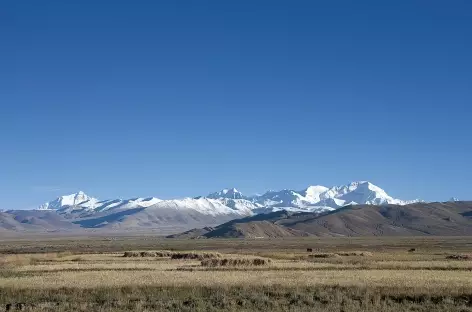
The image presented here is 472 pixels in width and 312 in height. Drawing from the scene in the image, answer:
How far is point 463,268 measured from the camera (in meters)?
50.5

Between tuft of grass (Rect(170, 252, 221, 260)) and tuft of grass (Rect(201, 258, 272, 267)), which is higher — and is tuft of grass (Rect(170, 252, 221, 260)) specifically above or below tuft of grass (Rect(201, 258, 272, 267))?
above

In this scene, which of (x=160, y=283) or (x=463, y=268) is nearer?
(x=160, y=283)

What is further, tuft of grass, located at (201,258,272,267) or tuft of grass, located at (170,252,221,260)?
tuft of grass, located at (170,252,221,260)

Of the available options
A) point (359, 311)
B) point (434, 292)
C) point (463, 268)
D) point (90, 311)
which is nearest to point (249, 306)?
point (359, 311)

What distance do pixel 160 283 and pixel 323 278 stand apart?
1136 cm

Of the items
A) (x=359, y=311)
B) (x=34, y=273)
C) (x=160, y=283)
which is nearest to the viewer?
(x=359, y=311)

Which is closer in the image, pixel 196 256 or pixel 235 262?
pixel 235 262

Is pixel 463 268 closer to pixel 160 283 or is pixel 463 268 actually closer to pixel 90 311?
pixel 160 283

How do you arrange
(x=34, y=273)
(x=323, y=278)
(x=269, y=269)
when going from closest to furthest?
(x=323, y=278) < (x=34, y=273) < (x=269, y=269)

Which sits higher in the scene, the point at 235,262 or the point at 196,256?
the point at 196,256

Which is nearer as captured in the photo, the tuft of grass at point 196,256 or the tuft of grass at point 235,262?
the tuft of grass at point 235,262

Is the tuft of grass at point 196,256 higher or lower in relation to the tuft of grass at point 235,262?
higher

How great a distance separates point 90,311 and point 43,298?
5.72m

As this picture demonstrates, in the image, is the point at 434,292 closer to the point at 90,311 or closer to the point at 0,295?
the point at 90,311
